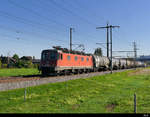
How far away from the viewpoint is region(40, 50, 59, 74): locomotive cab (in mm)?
20422

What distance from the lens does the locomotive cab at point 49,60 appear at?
20.4 metres

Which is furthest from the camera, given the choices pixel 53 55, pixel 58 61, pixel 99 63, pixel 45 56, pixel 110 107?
Answer: pixel 99 63

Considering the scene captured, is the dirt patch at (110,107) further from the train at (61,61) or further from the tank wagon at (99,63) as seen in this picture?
the tank wagon at (99,63)

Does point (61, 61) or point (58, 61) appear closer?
point (58, 61)

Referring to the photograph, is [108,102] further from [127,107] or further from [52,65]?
[52,65]

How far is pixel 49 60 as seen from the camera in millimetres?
20938

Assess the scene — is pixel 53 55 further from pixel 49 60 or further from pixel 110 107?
pixel 110 107

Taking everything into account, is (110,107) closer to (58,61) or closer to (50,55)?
(58,61)

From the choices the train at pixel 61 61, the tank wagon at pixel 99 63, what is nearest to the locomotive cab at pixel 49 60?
the train at pixel 61 61

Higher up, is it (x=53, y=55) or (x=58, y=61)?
(x=53, y=55)

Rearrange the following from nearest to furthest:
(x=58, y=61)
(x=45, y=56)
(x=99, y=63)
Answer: (x=58, y=61), (x=45, y=56), (x=99, y=63)

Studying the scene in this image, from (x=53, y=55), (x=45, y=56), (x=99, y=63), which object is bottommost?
(x=99, y=63)

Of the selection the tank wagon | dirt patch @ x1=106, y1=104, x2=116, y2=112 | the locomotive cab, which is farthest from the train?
dirt patch @ x1=106, y1=104, x2=116, y2=112

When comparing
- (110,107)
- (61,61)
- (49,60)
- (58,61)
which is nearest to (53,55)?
(49,60)
